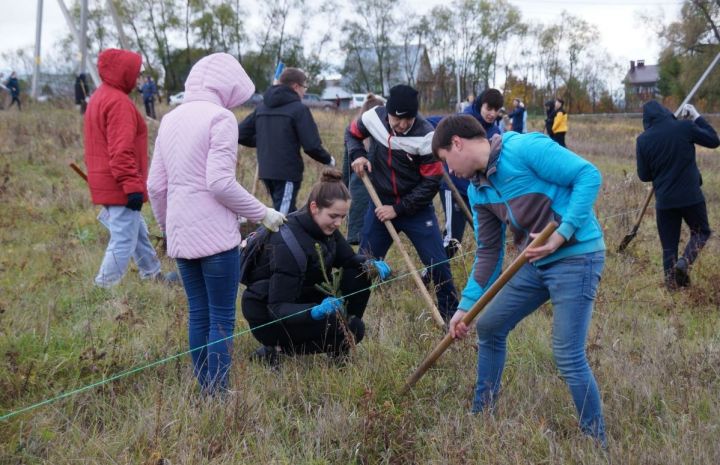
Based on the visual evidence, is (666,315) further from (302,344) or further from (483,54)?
(483,54)

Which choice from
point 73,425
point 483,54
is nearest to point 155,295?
point 73,425

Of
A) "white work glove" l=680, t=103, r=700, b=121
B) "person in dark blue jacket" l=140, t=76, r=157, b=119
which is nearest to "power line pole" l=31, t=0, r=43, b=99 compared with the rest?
"person in dark blue jacket" l=140, t=76, r=157, b=119

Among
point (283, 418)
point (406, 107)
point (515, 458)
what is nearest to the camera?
point (515, 458)

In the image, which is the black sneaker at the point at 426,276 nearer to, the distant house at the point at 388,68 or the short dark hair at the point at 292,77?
the short dark hair at the point at 292,77

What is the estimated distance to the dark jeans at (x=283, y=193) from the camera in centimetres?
611

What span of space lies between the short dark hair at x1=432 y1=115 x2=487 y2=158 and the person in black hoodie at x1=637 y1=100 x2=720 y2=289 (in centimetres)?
336

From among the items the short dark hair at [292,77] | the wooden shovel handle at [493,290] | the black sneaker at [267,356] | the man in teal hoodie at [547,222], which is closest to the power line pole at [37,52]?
the short dark hair at [292,77]

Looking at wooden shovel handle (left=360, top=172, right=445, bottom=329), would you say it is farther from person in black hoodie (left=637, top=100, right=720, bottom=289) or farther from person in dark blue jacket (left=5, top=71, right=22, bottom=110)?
person in dark blue jacket (left=5, top=71, right=22, bottom=110)

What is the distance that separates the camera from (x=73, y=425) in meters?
3.11

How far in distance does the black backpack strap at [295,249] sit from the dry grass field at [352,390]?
1.56ft

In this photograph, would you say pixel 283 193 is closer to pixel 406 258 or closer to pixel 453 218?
pixel 453 218

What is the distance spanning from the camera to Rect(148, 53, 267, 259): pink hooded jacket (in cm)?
325

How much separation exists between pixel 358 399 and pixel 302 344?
0.65m

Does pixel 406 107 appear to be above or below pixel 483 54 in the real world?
below
